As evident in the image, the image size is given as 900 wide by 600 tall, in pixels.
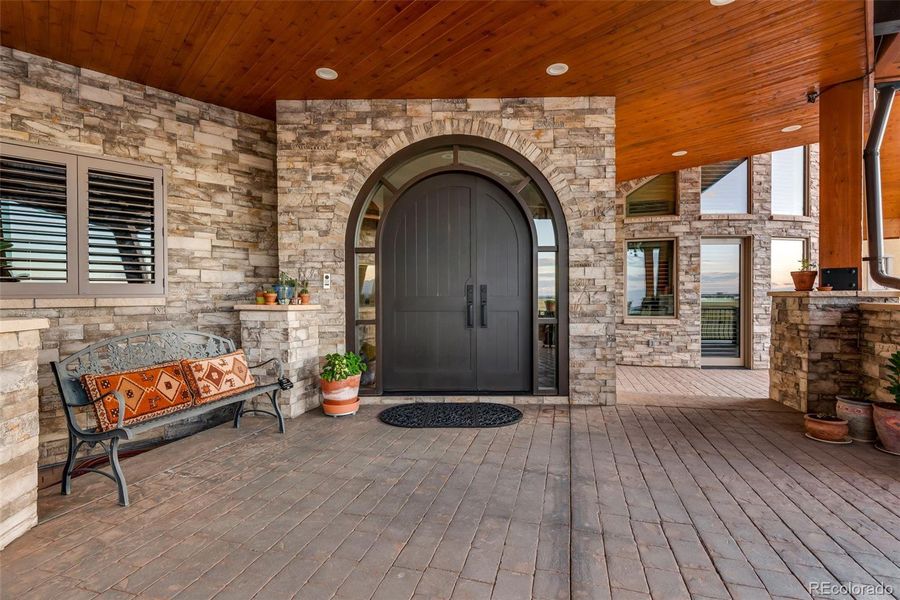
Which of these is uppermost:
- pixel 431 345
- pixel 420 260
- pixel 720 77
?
pixel 720 77

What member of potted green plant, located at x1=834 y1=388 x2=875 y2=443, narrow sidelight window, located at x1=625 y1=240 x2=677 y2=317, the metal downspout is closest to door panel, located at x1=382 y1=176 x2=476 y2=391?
potted green plant, located at x1=834 y1=388 x2=875 y2=443

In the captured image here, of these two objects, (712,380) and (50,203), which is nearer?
(50,203)

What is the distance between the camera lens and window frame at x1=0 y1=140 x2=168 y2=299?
3461mm

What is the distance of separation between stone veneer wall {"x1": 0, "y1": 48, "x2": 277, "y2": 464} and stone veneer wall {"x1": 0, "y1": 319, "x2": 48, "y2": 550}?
1775 millimetres

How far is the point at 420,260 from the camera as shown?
15.1ft

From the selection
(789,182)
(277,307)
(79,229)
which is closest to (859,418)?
(277,307)

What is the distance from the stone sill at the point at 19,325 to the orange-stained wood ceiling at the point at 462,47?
89.9 inches

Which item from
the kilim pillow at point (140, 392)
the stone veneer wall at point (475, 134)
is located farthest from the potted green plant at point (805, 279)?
the kilim pillow at point (140, 392)

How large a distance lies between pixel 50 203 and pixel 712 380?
24.8 feet

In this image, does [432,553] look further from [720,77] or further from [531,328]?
[720,77]

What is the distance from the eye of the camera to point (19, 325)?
2025mm

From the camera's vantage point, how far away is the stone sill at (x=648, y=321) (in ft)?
23.5

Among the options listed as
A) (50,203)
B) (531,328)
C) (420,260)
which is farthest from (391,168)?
(50,203)

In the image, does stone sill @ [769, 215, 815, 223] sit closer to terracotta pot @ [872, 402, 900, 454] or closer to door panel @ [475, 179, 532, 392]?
terracotta pot @ [872, 402, 900, 454]
